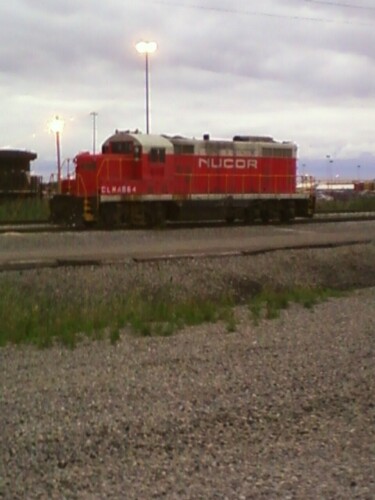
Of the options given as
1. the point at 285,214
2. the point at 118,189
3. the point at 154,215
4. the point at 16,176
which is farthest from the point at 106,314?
the point at 16,176

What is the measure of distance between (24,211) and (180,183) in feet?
25.1

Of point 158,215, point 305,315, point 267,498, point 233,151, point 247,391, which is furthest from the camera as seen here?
point 233,151

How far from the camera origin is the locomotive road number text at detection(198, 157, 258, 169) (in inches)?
1187

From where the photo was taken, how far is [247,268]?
1825cm

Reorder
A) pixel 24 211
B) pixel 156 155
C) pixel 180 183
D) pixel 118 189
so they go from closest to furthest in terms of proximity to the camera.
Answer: pixel 118 189, pixel 156 155, pixel 180 183, pixel 24 211

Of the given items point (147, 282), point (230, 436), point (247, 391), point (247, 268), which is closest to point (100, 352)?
point (247, 391)

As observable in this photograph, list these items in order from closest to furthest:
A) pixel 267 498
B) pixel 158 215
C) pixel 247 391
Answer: pixel 267 498 < pixel 247 391 < pixel 158 215

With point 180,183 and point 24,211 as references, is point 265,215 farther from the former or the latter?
point 24,211

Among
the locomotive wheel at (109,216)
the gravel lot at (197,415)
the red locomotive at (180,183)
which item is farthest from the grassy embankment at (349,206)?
the gravel lot at (197,415)

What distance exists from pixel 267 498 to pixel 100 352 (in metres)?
5.39

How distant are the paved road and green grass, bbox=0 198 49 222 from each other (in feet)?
25.9

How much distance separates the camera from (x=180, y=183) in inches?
1140

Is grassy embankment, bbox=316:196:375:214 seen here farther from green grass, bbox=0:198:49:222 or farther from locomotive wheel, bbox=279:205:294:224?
green grass, bbox=0:198:49:222

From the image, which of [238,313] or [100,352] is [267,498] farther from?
[238,313]
